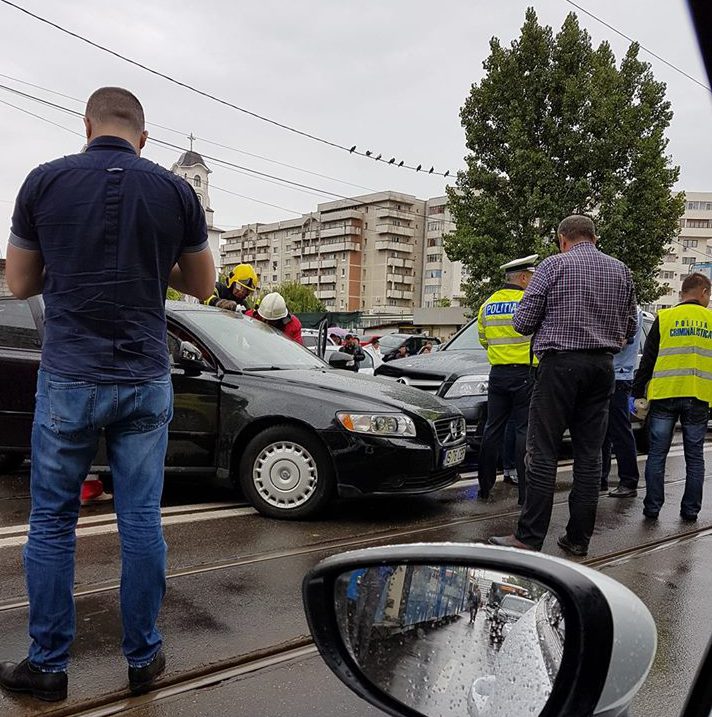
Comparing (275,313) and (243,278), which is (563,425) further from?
(243,278)

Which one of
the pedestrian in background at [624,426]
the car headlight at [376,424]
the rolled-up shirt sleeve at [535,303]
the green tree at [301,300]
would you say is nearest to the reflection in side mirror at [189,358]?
the car headlight at [376,424]

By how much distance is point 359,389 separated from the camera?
4973mm

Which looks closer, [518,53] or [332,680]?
[332,680]

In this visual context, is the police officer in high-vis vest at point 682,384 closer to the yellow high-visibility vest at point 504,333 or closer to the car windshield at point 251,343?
the yellow high-visibility vest at point 504,333

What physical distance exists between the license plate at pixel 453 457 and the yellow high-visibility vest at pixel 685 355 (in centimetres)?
Result: 149

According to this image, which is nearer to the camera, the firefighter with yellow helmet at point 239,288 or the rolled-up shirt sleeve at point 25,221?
the rolled-up shirt sleeve at point 25,221

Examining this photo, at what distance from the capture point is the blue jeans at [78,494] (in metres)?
2.24

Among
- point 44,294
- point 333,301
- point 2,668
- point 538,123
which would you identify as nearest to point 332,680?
point 2,668

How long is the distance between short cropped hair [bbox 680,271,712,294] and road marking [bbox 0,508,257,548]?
359 cm

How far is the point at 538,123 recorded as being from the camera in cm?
2208

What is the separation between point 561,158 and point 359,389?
1909cm

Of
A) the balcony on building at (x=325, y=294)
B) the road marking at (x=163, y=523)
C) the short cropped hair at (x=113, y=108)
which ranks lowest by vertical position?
the road marking at (x=163, y=523)

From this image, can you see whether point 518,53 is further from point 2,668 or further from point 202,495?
point 2,668

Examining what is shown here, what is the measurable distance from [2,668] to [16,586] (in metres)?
1.10
